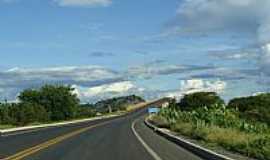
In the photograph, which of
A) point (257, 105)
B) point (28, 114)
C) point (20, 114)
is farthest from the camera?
point (28, 114)

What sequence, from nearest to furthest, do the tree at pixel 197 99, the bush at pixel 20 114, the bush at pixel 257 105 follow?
the bush at pixel 257 105 → the bush at pixel 20 114 → the tree at pixel 197 99

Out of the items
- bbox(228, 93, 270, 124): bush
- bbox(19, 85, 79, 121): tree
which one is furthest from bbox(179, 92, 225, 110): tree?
bbox(19, 85, 79, 121): tree

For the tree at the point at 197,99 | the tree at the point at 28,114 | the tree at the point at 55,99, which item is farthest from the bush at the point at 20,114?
the tree at the point at 197,99

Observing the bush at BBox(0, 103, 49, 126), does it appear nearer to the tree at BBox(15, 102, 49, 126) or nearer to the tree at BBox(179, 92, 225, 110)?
the tree at BBox(15, 102, 49, 126)

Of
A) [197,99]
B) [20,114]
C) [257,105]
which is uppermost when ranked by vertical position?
[197,99]

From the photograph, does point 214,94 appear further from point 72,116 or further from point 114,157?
point 114,157

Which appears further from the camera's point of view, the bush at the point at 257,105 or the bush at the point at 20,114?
the bush at the point at 20,114

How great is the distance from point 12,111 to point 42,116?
9409mm

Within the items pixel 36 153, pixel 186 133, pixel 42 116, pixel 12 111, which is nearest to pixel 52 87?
pixel 42 116

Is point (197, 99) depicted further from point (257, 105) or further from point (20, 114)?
point (20, 114)

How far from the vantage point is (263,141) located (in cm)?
2136

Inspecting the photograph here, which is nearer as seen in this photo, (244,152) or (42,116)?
(244,152)

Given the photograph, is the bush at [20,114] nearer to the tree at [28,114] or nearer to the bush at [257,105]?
the tree at [28,114]

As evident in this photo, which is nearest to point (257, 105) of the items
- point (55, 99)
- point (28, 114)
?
point (28, 114)
